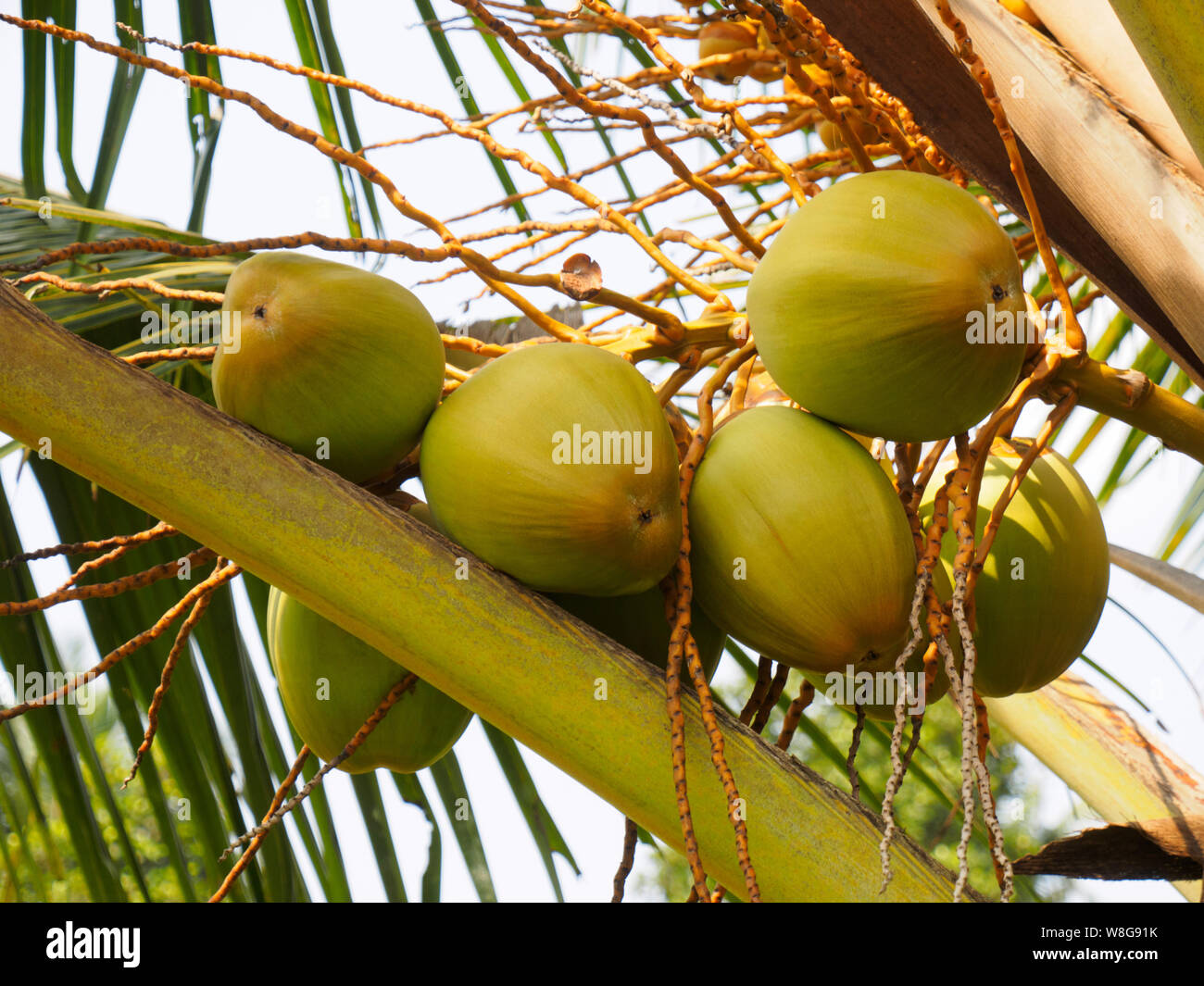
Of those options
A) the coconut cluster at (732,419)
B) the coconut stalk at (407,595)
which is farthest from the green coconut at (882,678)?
the coconut stalk at (407,595)

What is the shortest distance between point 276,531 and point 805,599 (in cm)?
30

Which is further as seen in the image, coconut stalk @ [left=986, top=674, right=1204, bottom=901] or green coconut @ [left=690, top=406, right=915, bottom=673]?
coconut stalk @ [left=986, top=674, right=1204, bottom=901]

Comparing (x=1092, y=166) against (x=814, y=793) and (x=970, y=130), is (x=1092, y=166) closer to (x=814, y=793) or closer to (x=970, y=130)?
(x=970, y=130)

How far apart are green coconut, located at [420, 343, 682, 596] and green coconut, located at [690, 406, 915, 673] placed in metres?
0.03

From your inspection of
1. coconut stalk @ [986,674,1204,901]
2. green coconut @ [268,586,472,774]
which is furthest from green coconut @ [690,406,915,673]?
coconut stalk @ [986,674,1204,901]

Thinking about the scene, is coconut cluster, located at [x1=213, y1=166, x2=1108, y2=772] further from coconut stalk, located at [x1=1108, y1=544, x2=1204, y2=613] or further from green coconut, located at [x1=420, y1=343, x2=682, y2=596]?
coconut stalk, located at [x1=1108, y1=544, x2=1204, y2=613]

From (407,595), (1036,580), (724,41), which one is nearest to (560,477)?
(407,595)

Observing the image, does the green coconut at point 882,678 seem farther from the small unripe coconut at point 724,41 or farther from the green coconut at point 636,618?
the small unripe coconut at point 724,41

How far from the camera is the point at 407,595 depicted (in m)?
0.57

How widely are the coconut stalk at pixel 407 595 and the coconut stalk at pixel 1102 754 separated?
0.40m

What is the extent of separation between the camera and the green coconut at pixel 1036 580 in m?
0.70

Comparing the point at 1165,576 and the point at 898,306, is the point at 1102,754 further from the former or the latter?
the point at 898,306

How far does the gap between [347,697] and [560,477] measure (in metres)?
0.25

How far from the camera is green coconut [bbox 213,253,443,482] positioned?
62 cm
